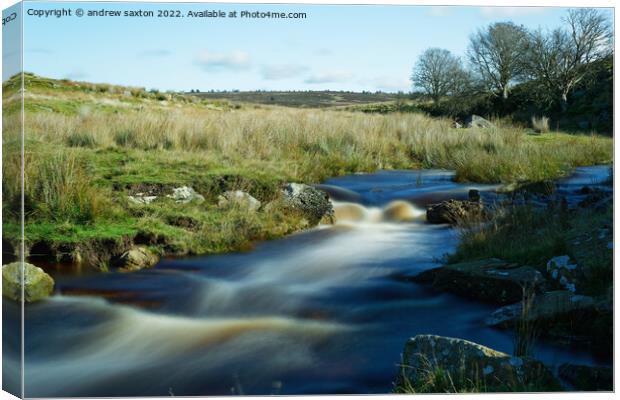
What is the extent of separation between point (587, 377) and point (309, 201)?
8.35 feet

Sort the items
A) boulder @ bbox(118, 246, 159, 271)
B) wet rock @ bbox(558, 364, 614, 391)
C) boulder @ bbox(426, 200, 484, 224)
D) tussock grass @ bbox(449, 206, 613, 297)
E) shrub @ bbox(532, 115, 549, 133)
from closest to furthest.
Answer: wet rock @ bbox(558, 364, 614, 391) < boulder @ bbox(118, 246, 159, 271) < tussock grass @ bbox(449, 206, 613, 297) < boulder @ bbox(426, 200, 484, 224) < shrub @ bbox(532, 115, 549, 133)

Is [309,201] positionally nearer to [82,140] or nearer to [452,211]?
[452,211]

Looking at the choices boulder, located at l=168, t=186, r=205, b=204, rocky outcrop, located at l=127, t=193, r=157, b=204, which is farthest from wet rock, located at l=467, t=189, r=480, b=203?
rocky outcrop, located at l=127, t=193, r=157, b=204

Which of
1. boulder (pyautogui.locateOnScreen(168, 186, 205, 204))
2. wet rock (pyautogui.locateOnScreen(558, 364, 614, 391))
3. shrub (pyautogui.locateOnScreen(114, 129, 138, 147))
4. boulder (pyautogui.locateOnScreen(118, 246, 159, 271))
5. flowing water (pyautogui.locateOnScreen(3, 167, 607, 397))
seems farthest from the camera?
shrub (pyautogui.locateOnScreen(114, 129, 138, 147))

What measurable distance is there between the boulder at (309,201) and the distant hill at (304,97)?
2.26 feet

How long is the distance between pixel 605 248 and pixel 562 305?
70 cm

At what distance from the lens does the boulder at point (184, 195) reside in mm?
6516

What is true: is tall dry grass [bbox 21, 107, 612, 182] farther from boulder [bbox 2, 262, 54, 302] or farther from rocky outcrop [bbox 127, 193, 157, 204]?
boulder [bbox 2, 262, 54, 302]

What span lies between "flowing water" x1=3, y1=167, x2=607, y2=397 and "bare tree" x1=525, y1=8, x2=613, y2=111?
81 centimetres

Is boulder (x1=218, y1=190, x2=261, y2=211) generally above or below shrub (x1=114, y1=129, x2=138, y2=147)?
below

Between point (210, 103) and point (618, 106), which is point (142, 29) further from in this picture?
point (618, 106)

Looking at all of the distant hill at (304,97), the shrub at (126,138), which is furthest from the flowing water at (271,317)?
the shrub at (126,138)

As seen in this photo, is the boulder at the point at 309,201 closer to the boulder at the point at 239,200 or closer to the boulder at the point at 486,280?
the boulder at the point at 239,200

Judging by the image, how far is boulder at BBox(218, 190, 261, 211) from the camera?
6543 mm
